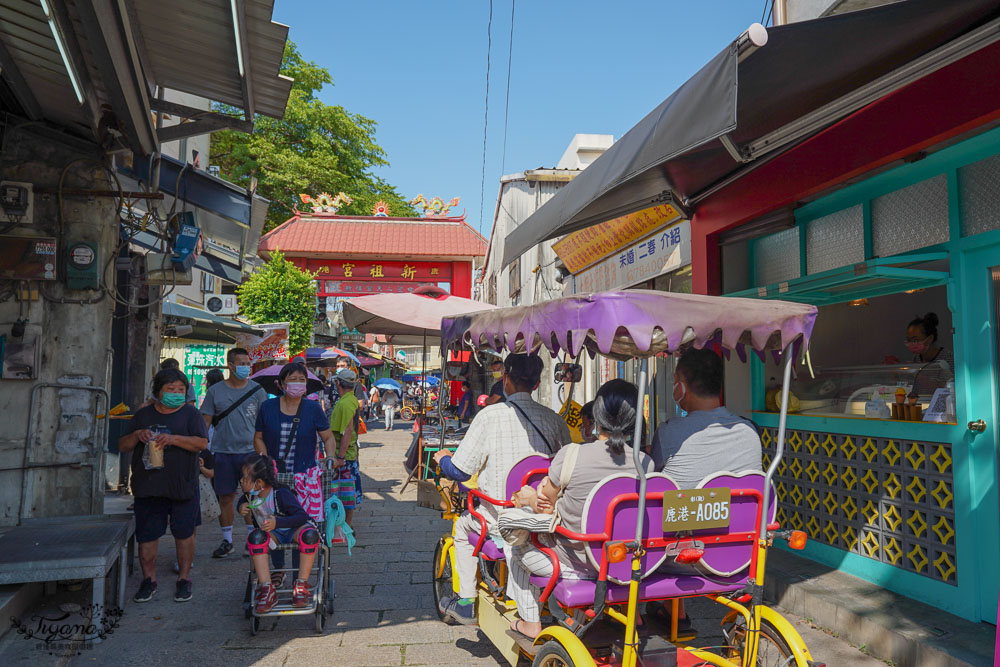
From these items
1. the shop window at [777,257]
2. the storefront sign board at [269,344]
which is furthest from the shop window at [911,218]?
the storefront sign board at [269,344]

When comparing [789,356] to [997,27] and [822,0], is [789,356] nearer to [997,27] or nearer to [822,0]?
[997,27]

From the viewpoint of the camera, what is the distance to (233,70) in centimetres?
583

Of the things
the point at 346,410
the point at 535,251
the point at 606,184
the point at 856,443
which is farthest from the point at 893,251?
the point at 535,251

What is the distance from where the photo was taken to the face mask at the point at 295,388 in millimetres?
5172

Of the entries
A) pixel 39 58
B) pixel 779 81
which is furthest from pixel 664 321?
pixel 39 58

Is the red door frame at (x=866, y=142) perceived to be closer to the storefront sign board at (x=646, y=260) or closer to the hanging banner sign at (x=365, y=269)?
A: the storefront sign board at (x=646, y=260)

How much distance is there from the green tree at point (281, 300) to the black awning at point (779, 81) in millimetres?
12609

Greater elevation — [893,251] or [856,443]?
[893,251]

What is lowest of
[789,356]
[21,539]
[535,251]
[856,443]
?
[21,539]

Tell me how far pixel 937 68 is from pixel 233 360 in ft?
21.4

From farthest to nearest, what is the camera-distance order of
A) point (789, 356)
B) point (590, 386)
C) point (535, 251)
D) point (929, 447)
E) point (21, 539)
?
point (535, 251)
point (590, 386)
point (21, 539)
point (929, 447)
point (789, 356)

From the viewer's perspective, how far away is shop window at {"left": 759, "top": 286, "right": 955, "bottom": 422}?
503 centimetres

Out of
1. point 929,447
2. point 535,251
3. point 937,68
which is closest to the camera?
point 937,68

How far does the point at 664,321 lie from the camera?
3107mm
